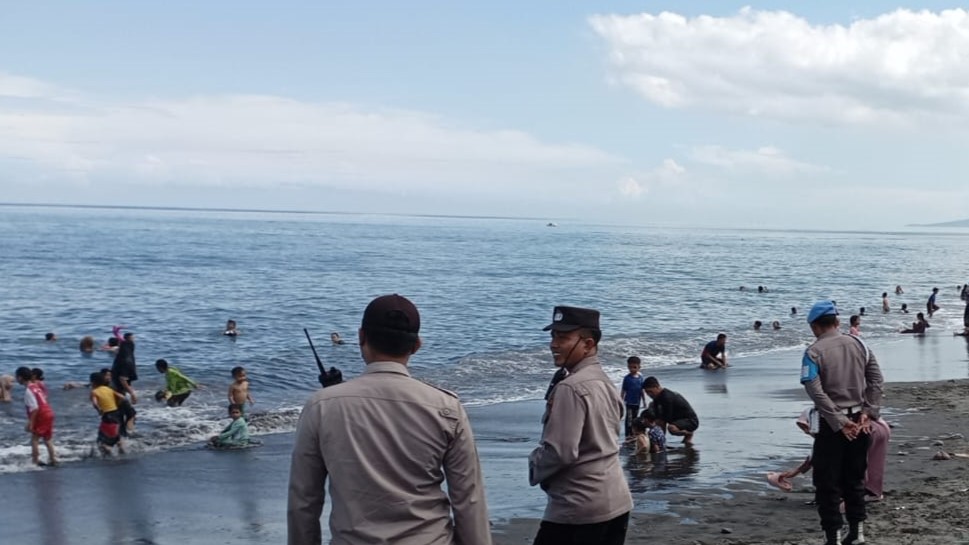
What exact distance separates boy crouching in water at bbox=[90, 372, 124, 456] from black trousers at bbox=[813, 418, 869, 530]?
1141 centimetres

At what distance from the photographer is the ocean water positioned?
22.2m

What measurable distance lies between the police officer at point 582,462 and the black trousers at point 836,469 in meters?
2.78

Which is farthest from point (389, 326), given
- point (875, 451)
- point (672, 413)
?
point (672, 413)

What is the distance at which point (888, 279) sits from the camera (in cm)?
6700

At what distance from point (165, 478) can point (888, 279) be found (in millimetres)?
61592

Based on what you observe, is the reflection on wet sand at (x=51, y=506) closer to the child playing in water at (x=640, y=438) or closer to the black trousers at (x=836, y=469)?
the child playing in water at (x=640, y=438)

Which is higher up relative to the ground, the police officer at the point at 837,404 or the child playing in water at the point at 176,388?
the police officer at the point at 837,404

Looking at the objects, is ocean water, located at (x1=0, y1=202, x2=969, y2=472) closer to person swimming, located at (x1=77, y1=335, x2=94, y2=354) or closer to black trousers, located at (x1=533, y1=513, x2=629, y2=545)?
person swimming, located at (x1=77, y1=335, x2=94, y2=354)

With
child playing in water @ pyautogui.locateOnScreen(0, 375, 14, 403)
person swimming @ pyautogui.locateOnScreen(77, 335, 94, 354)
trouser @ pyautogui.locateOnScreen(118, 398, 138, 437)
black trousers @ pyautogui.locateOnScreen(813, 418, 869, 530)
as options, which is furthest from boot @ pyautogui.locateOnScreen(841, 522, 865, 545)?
person swimming @ pyautogui.locateOnScreen(77, 335, 94, 354)

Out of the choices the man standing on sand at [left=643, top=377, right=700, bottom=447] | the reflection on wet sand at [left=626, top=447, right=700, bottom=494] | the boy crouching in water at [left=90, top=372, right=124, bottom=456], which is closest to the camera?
the reflection on wet sand at [left=626, top=447, right=700, bottom=494]

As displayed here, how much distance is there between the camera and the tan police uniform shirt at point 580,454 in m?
4.55

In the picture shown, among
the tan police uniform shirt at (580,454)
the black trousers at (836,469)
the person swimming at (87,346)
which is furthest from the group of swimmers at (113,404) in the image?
the tan police uniform shirt at (580,454)

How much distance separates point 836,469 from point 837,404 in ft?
1.52

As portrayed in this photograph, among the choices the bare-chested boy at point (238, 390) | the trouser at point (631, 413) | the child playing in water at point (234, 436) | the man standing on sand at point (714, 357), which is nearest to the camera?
the trouser at point (631, 413)
